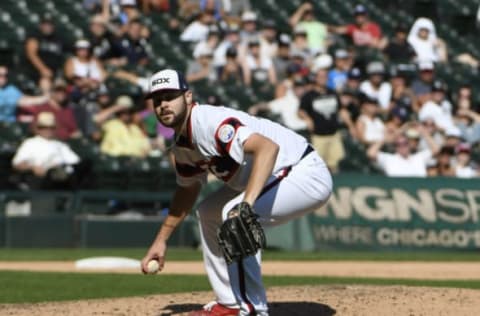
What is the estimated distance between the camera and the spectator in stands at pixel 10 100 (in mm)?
16641

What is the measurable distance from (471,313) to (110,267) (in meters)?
5.70

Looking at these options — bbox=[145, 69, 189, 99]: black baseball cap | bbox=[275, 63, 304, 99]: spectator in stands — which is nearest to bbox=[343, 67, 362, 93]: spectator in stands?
bbox=[275, 63, 304, 99]: spectator in stands

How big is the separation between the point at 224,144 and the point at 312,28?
14.6 meters

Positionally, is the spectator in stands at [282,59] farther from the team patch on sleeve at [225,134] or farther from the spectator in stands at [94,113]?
the team patch on sleeve at [225,134]

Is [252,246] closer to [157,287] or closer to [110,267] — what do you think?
[157,287]

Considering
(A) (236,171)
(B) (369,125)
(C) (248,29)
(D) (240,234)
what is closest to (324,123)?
(B) (369,125)

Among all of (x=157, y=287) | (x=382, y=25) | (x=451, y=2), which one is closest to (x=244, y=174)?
(x=157, y=287)

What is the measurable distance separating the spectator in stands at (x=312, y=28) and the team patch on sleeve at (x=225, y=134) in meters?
14.0

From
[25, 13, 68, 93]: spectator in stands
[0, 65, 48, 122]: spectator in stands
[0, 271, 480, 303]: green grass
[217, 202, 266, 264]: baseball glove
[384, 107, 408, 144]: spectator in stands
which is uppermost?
[25, 13, 68, 93]: spectator in stands

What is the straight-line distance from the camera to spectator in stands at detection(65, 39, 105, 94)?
17547 millimetres

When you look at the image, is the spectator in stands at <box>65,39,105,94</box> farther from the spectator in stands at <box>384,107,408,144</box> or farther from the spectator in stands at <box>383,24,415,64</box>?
the spectator in stands at <box>383,24,415,64</box>

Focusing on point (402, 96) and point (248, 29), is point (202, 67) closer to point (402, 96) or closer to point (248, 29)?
point (248, 29)

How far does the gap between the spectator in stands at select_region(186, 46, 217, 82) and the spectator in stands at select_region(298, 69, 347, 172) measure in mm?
2139

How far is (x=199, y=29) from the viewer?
2014 centimetres
